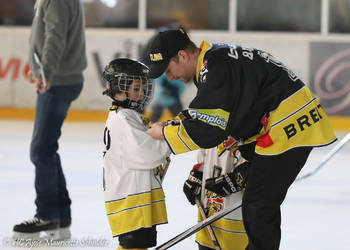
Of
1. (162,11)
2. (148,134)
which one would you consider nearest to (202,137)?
(148,134)

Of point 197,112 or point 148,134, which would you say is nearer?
point 197,112

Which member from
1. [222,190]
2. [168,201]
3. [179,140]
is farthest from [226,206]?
[168,201]

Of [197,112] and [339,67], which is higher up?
[197,112]

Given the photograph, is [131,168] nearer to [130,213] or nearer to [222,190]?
[130,213]

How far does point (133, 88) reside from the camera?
294 centimetres

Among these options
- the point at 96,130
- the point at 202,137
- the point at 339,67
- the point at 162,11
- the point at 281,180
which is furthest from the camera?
the point at 162,11

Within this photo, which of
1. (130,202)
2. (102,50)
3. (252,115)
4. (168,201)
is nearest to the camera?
(252,115)

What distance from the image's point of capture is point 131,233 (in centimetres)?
282

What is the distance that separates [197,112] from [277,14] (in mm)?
7552

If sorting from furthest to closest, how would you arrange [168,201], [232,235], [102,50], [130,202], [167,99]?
1. [102,50]
2. [167,99]
3. [168,201]
4. [232,235]
5. [130,202]

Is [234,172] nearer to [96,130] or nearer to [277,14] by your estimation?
[96,130]

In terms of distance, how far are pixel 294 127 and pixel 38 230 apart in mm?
1753

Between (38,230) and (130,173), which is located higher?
(130,173)

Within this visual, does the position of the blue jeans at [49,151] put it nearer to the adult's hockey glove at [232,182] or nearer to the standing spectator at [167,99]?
the adult's hockey glove at [232,182]
